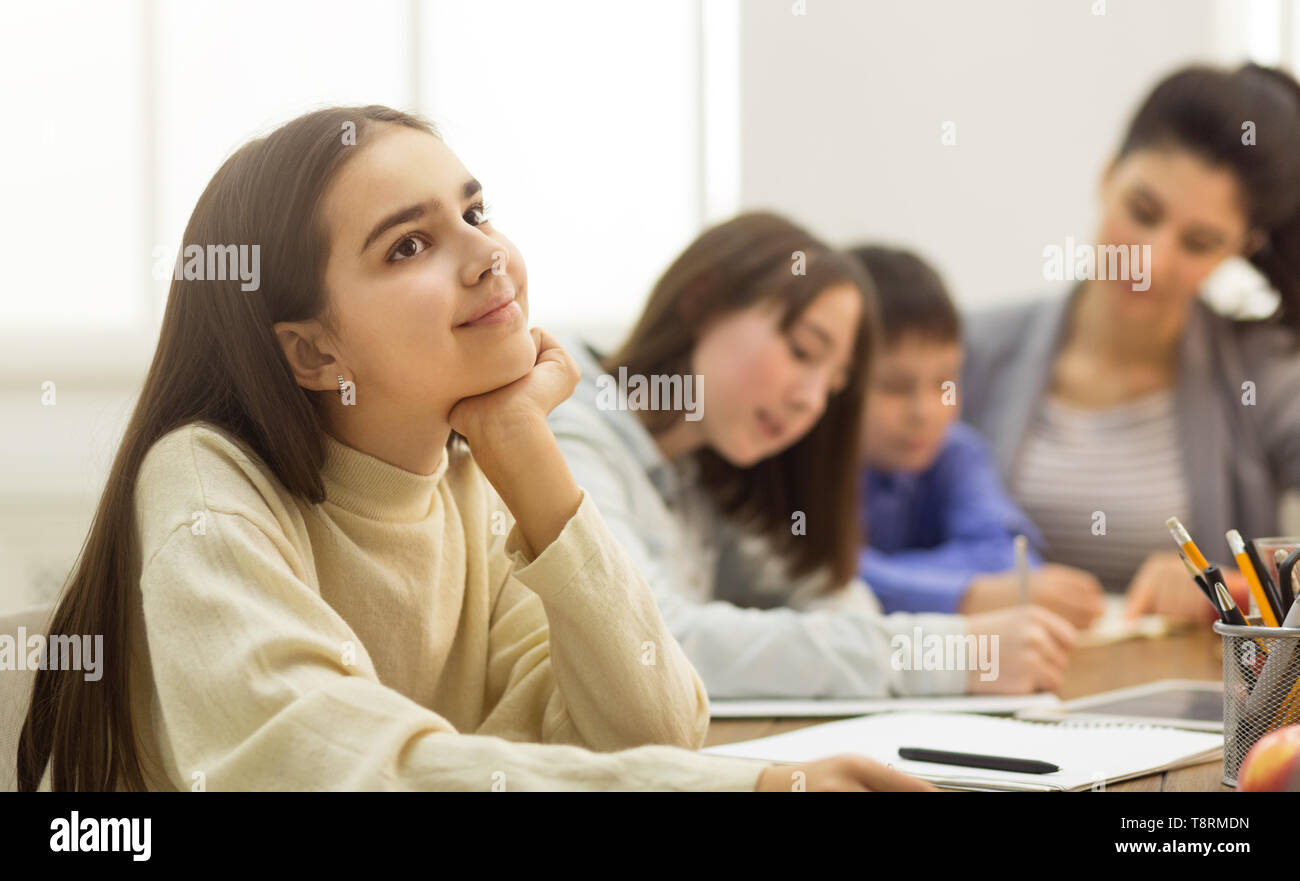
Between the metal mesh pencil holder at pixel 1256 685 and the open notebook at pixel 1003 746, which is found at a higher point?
the metal mesh pencil holder at pixel 1256 685

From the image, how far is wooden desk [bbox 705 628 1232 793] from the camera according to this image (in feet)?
2.55

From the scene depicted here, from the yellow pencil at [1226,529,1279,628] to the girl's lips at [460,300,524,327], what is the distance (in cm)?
45

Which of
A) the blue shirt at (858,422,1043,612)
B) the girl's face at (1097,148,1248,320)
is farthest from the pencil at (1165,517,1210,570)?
the girl's face at (1097,148,1248,320)

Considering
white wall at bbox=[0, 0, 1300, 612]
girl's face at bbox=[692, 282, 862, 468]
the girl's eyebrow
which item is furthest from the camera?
white wall at bbox=[0, 0, 1300, 612]

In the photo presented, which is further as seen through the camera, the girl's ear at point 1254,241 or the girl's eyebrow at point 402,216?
the girl's ear at point 1254,241

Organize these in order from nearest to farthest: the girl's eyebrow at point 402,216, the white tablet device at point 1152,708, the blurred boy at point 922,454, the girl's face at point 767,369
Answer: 1. the girl's eyebrow at point 402,216
2. the white tablet device at point 1152,708
3. the girl's face at point 767,369
4. the blurred boy at point 922,454

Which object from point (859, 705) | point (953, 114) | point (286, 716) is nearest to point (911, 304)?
point (953, 114)

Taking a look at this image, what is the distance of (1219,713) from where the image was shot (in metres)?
1.00

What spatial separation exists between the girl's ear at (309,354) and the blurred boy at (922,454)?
1344 millimetres

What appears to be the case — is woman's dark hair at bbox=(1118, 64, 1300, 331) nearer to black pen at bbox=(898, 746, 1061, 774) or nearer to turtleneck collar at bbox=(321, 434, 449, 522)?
black pen at bbox=(898, 746, 1061, 774)

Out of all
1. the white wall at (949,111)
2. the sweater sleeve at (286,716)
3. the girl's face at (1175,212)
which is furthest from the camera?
the white wall at (949,111)

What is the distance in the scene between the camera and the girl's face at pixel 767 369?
152cm

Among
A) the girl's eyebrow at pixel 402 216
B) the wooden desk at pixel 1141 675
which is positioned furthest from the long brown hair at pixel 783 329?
the girl's eyebrow at pixel 402 216

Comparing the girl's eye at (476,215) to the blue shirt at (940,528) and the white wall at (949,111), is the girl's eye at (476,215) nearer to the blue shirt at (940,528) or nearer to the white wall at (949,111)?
the blue shirt at (940,528)
